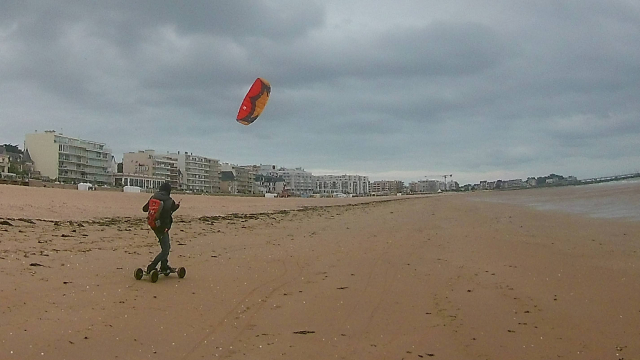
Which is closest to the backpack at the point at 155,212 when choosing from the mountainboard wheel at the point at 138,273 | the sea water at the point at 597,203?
the mountainboard wheel at the point at 138,273

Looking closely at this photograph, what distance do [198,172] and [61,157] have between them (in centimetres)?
4088

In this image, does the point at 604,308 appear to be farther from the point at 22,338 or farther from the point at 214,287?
the point at 22,338

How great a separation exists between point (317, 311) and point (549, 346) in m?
2.58

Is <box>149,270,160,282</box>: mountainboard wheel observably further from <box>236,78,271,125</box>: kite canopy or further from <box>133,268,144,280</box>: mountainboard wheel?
<box>236,78,271,125</box>: kite canopy

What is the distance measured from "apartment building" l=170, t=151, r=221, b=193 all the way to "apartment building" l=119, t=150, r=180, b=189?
459cm

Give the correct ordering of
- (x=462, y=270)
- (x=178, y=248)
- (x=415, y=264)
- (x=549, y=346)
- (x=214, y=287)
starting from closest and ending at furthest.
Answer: (x=549, y=346) → (x=214, y=287) → (x=462, y=270) → (x=415, y=264) → (x=178, y=248)

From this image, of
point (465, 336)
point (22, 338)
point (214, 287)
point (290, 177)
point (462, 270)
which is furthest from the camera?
point (290, 177)

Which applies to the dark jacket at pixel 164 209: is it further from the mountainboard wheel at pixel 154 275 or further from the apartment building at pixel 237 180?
the apartment building at pixel 237 180

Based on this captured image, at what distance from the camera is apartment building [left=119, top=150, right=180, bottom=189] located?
105 meters

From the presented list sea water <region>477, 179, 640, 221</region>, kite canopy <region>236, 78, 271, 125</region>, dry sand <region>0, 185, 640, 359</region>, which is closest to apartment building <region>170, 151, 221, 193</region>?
sea water <region>477, 179, 640, 221</region>

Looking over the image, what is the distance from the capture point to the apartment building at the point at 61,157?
288 ft

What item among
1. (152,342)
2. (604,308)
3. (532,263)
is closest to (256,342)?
(152,342)

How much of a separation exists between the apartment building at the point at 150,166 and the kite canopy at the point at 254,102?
8729 cm

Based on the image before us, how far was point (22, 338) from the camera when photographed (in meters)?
4.20
